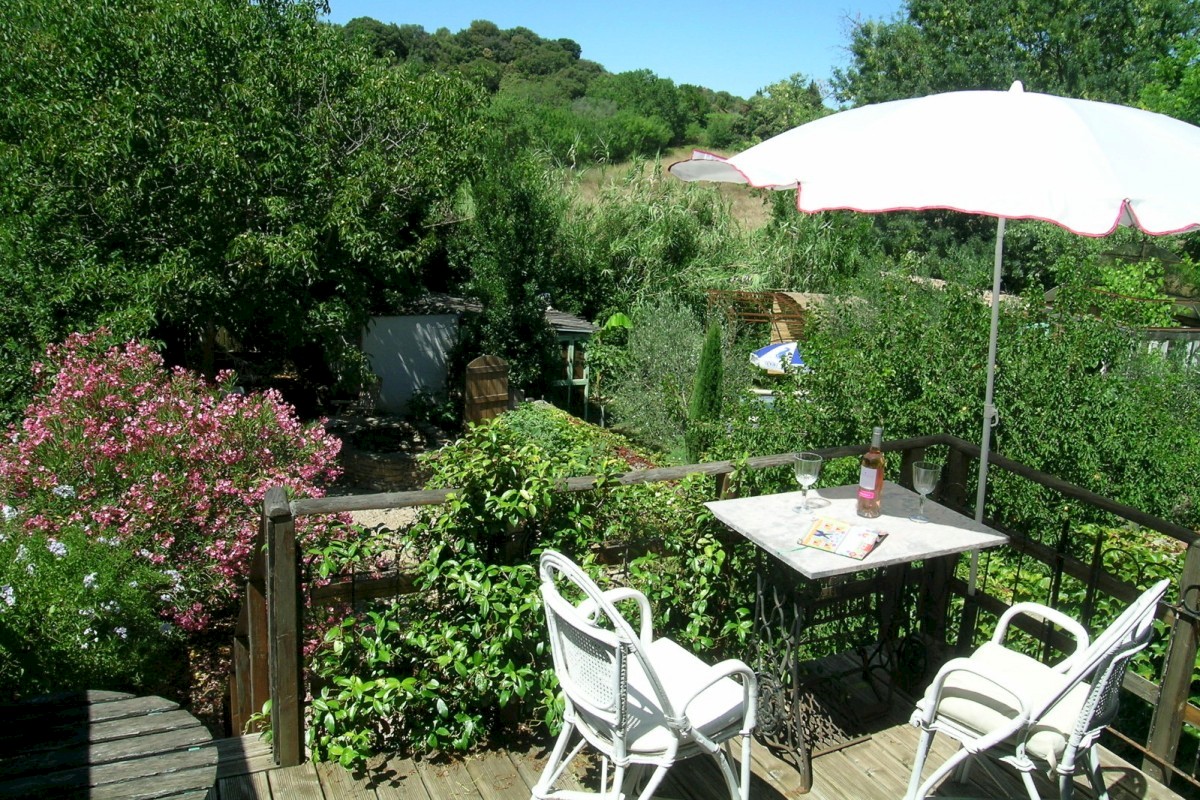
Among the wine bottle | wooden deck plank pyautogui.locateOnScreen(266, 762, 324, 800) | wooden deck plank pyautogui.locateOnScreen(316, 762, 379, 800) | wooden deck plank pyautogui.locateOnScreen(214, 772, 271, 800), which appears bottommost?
Answer: wooden deck plank pyautogui.locateOnScreen(316, 762, 379, 800)

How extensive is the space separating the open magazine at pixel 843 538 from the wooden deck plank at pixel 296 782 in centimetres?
178

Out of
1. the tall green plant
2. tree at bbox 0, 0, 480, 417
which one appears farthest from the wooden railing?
the tall green plant

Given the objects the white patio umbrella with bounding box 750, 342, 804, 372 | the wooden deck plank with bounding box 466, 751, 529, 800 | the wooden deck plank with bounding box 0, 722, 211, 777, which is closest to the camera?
the wooden deck plank with bounding box 0, 722, 211, 777

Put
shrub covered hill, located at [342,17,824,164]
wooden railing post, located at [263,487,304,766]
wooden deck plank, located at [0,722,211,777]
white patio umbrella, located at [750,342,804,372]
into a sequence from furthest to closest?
1. shrub covered hill, located at [342,17,824,164]
2. white patio umbrella, located at [750,342,804,372]
3. wooden railing post, located at [263,487,304,766]
4. wooden deck plank, located at [0,722,211,777]

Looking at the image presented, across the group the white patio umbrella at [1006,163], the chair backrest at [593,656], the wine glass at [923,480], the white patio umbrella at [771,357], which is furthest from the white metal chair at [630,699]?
the white patio umbrella at [771,357]

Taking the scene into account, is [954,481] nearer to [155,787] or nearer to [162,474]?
[155,787]

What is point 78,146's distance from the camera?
8.66 metres

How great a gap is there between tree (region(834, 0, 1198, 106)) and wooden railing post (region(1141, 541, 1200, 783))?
2270 cm

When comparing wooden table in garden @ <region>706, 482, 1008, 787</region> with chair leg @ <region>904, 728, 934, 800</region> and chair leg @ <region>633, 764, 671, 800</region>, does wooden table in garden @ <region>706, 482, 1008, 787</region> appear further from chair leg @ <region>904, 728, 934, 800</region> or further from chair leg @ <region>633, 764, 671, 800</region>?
chair leg @ <region>633, 764, 671, 800</region>

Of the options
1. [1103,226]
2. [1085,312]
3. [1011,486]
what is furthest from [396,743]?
[1085,312]

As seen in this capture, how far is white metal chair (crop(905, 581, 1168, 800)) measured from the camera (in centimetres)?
238

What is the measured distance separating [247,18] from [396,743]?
913 cm

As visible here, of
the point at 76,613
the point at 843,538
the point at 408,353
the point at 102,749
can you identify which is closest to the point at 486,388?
the point at 408,353

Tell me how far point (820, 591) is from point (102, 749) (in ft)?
7.77
